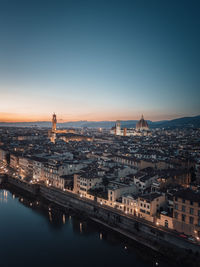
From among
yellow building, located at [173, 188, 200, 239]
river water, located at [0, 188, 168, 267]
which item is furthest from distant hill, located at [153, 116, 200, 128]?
yellow building, located at [173, 188, 200, 239]

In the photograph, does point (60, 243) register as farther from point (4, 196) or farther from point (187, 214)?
point (4, 196)

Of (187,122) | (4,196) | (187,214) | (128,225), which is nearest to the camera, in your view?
(187,214)

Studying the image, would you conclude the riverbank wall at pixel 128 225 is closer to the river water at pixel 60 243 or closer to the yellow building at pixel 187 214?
the river water at pixel 60 243

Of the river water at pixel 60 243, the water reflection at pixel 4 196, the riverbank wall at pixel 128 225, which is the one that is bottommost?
the river water at pixel 60 243

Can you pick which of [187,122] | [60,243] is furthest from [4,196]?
[187,122]

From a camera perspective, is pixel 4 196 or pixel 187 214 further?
pixel 4 196

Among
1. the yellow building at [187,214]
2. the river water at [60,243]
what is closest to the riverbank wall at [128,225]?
the river water at [60,243]

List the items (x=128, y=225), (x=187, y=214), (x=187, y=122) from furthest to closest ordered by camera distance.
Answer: (x=187, y=122) → (x=128, y=225) → (x=187, y=214)

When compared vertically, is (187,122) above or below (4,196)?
above

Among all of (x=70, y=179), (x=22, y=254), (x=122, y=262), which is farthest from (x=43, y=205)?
(x=122, y=262)

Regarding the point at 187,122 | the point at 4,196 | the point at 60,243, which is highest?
the point at 187,122
